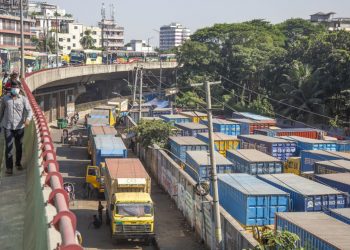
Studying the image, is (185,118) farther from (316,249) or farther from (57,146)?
(316,249)

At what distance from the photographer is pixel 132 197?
2402 centimetres

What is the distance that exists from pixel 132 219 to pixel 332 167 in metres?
11.1

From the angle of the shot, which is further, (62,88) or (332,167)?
(62,88)

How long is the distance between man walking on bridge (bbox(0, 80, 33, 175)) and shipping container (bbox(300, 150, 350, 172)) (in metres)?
23.0

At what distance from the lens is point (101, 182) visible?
32.7m

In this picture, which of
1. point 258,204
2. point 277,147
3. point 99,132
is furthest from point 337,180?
point 99,132

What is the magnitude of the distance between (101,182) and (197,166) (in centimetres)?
646

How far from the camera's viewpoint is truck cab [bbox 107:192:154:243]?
2331 centimetres

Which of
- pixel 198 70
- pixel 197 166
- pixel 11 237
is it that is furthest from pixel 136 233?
pixel 198 70

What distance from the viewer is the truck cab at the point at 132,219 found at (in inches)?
918

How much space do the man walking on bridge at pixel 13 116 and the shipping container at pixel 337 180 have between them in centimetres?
1627

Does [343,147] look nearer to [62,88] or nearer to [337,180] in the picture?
[337,180]

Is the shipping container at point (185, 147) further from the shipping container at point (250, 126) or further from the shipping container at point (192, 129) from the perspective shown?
the shipping container at point (250, 126)

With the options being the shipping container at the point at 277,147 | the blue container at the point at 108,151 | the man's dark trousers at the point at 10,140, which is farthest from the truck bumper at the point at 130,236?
the shipping container at the point at 277,147
